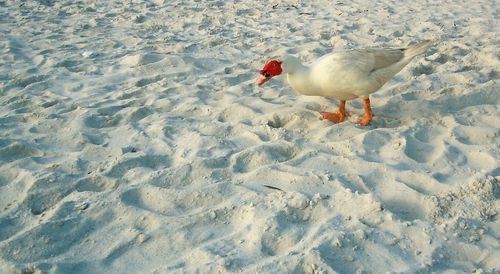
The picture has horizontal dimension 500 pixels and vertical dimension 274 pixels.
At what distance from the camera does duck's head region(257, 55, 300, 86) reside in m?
3.58

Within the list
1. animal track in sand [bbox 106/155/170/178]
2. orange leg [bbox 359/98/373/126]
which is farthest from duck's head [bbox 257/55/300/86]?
animal track in sand [bbox 106/155/170/178]

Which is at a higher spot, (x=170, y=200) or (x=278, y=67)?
(x=278, y=67)

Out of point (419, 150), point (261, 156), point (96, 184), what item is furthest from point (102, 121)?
point (419, 150)

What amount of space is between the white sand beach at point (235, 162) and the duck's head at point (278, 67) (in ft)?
1.23

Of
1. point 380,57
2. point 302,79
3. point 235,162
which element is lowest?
point 235,162

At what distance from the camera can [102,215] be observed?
2.50m

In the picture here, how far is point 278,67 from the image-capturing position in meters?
3.60

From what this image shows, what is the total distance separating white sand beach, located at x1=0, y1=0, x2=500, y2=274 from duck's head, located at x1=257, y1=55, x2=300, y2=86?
375 mm

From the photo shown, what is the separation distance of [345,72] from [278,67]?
0.53m

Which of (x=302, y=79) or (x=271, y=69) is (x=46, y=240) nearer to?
(x=271, y=69)

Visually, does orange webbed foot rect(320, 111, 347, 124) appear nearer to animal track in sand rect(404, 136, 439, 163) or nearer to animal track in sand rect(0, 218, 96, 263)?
animal track in sand rect(404, 136, 439, 163)

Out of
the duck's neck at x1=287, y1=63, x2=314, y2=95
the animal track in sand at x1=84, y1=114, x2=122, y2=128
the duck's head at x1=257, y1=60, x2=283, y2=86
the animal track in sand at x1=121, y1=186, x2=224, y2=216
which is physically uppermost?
the duck's head at x1=257, y1=60, x2=283, y2=86

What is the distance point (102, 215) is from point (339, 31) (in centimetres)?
476

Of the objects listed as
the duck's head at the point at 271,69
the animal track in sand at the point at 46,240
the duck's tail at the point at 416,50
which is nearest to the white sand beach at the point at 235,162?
the animal track in sand at the point at 46,240
